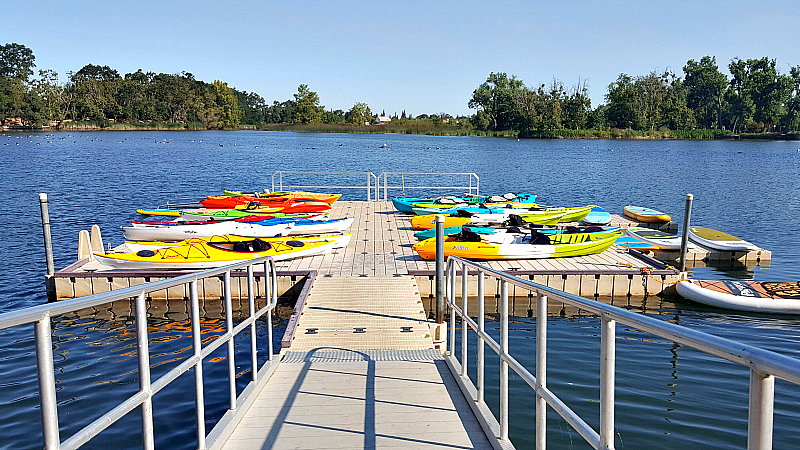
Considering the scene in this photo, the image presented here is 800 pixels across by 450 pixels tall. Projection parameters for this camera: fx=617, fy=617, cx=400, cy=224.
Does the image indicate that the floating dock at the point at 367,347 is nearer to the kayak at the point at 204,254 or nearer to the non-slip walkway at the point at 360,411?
the non-slip walkway at the point at 360,411

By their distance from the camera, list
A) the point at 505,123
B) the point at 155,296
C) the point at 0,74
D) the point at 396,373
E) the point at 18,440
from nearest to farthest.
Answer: the point at 396,373 < the point at 18,440 < the point at 155,296 < the point at 505,123 < the point at 0,74

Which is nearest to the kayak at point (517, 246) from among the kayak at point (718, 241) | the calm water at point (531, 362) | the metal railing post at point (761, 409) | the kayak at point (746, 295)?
the calm water at point (531, 362)

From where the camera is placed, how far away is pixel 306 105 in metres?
136

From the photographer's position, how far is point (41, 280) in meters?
13.7

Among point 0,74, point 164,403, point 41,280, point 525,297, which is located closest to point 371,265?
point 525,297

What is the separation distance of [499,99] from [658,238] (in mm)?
95914

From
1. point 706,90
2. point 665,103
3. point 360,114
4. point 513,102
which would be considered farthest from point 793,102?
point 360,114

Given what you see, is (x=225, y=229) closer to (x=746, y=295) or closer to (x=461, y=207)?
(x=461, y=207)

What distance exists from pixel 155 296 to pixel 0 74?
129869mm

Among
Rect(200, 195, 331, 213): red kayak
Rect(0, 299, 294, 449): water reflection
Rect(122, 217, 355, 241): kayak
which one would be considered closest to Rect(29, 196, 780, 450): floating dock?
Rect(0, 299, 294, 449): water reflection

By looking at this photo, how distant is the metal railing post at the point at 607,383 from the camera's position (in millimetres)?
2338

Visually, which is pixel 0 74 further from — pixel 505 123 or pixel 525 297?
pixel 525 297

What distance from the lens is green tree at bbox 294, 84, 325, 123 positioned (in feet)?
444

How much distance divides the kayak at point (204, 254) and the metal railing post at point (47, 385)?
9561 mm
